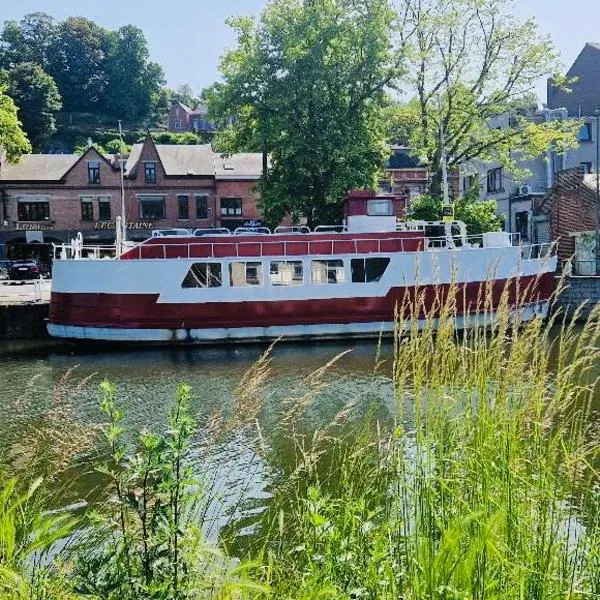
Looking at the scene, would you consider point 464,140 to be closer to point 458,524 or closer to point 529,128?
point 529,128

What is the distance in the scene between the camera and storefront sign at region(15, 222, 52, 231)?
40.4 m

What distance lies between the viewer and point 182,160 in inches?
1702

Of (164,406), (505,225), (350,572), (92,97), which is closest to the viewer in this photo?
(350,572)

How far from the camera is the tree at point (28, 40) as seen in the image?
281ft

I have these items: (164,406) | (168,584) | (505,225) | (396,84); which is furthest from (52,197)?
(168,584)

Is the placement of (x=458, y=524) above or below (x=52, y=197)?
below

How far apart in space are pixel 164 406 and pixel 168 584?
10.3 m

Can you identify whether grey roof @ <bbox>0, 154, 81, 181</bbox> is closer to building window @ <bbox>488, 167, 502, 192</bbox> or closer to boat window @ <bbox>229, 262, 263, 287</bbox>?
boat window @ <bbox>229, 262, 263, 287</bbox>

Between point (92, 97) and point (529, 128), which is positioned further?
point (92, 97)

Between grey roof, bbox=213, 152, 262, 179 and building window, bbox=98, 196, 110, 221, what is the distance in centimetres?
665

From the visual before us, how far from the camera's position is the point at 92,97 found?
8725cm

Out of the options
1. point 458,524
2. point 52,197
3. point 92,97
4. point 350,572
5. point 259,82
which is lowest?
point 350,572

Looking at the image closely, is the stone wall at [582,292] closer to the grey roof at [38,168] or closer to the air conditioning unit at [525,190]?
the air conditioning unit at [525,190]

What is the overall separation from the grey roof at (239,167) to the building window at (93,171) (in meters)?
6.94
